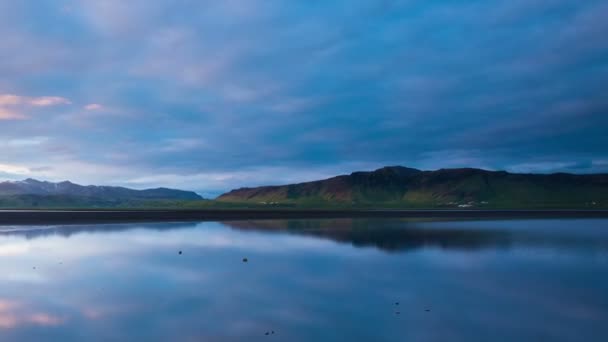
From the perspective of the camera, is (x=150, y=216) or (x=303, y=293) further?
(x=150, y=216)

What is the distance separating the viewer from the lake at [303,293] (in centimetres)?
1077

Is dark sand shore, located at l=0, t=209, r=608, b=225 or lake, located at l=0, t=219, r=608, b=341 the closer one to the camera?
lake, located at l=0, t=219, r=608, b=341

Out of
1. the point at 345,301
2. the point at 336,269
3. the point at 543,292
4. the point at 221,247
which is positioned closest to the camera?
the point at 345,301

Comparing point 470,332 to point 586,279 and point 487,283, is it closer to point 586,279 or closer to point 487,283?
point 487,283

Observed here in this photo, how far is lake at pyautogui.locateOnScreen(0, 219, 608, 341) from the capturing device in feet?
35.3

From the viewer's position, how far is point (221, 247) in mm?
27531

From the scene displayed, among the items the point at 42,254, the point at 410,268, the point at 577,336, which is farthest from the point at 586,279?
the point at 42,254

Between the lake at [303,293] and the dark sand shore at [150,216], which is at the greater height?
the dark sand shore at [150,216]

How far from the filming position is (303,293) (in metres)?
14.9

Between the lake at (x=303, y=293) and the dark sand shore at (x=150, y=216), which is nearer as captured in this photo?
the lake at (x=303, y=293)

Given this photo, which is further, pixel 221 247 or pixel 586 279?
pixel 221 247

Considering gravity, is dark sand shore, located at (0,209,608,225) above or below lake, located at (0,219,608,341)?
above

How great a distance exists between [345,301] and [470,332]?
4.06 metres

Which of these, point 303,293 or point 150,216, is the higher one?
point 150,216
